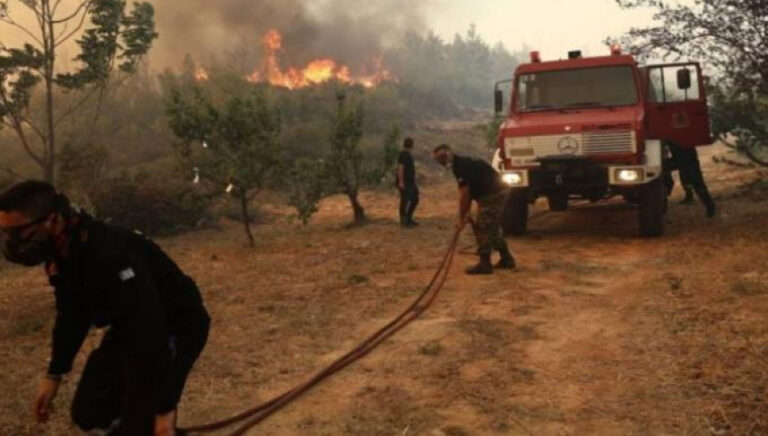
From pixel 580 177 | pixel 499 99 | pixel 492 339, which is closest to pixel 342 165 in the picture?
pixel 499 99

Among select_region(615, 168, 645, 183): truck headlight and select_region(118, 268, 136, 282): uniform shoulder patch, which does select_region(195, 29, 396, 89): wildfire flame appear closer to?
select_region(615, 168, 645, 183): truck headlight

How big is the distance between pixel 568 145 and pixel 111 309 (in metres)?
8.08

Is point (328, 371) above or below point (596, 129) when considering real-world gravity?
below

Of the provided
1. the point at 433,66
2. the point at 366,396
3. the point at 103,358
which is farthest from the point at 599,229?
the point at 433,66

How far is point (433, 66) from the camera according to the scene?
6512 centimetres

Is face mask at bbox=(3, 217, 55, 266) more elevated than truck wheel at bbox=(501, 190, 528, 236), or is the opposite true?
face mask at bbox=(3, 217, 55, 266)

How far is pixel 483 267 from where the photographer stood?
8.18m

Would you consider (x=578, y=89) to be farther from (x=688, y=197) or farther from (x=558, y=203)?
(x=688, y=197)

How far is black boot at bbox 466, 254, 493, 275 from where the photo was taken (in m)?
8.16

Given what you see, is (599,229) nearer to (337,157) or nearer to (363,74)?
(337,157)

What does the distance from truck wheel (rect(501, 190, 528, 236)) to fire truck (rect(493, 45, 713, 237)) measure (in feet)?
0.06

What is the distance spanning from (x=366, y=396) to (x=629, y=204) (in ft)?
35.0

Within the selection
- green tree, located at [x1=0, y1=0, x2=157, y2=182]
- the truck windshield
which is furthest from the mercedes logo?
green tree, located at [x1=0, y1=0, x2=157, y2=182]

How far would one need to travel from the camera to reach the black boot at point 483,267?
8164mm
